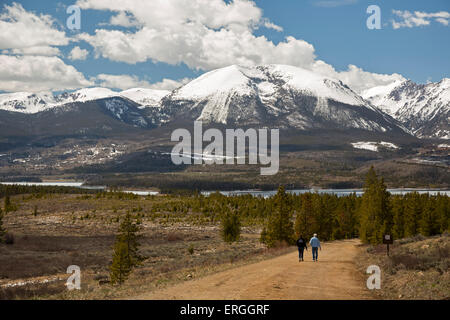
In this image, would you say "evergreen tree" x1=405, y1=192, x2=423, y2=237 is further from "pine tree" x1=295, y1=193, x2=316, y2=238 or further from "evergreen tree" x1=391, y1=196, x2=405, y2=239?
"pine tree" x1=295, y1=193, x2=316, y2=238

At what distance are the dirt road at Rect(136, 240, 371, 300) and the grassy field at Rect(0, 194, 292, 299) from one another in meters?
3.31

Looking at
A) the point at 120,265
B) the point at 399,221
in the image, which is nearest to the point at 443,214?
the point at 399,221

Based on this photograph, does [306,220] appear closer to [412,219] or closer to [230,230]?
[230,230]

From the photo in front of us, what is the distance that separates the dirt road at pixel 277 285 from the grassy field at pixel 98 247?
331 cm

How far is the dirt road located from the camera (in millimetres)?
22097

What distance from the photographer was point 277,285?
2420 cm

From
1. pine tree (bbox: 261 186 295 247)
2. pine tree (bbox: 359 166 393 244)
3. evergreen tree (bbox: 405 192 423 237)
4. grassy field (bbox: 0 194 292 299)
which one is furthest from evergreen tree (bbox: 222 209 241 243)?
evergreen tree (bbox: 405 192 423 237)

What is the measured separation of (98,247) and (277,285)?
184ft

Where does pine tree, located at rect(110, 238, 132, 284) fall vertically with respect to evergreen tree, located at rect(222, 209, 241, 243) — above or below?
above

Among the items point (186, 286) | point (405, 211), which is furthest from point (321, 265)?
point (405, 211)

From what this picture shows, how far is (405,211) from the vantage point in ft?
267

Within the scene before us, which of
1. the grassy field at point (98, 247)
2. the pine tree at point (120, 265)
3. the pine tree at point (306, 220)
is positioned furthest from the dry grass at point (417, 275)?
the pine tree at point (306, 220)

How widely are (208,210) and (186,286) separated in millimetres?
118294
